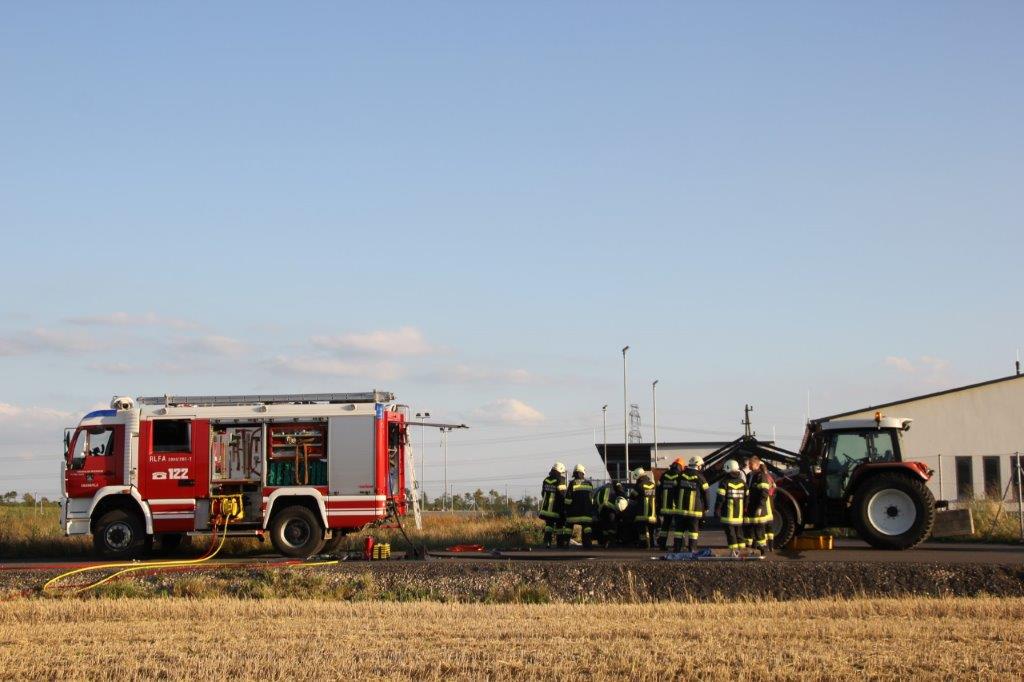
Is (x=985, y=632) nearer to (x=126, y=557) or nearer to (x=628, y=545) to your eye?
(x=628, y=545)

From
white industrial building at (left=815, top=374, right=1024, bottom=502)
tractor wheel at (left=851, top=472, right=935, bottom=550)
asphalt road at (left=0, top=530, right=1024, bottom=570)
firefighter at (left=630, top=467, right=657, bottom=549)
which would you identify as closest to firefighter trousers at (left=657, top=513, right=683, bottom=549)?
firefighter at (left=630, top=467, right=657, bottom=549)

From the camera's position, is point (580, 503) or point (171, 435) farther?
point (171, 435)

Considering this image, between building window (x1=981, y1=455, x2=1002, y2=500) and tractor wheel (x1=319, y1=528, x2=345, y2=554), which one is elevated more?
building window (x1=981, y1=455, x2=1002, y2=500)

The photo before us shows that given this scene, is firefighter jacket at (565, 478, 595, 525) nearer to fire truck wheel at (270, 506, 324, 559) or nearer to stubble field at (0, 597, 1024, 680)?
fire truck wheel at (270, 506, 324, 559)

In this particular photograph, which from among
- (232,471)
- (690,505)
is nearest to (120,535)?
(232,471)

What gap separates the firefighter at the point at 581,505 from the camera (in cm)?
2206

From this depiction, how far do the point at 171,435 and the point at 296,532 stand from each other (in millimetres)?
2946

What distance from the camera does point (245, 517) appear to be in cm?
2228

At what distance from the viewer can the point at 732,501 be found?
1936 cm

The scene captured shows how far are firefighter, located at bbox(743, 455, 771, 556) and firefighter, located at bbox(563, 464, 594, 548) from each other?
3467 millimetres

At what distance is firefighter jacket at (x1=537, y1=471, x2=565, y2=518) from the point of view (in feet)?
73.0

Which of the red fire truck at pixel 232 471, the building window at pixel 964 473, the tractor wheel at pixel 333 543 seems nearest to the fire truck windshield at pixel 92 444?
the red fire truck at pixel 232 471

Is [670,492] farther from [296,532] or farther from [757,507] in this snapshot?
[296,532]

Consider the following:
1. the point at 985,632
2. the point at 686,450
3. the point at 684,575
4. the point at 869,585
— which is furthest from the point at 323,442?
the point at 686,450
